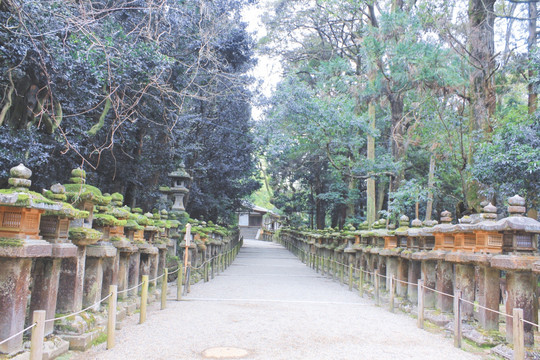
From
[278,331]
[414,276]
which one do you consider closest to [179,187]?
[414,276]

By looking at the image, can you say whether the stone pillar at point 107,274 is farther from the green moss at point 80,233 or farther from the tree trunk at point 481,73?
the tree trunk at point 481,73

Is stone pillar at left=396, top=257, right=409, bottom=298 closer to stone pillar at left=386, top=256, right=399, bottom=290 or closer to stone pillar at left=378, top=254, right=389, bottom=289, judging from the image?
stone pillar at left=386, top=256, right=399, bottom=290

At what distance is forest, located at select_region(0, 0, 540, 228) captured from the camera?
838 centimetres

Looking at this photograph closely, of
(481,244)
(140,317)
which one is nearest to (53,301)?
(140,317)

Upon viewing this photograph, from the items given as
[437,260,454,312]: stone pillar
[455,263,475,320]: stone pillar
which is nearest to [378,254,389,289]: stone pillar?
[437,260,454,312]: stone pillar

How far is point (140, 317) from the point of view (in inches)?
289

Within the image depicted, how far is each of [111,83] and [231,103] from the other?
11595mm

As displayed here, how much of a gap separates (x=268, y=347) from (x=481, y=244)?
11.2 ft

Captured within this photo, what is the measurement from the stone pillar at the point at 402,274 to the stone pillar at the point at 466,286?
268cm

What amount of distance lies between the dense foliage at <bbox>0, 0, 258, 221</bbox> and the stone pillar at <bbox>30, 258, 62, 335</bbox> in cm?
143

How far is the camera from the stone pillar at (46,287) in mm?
5219

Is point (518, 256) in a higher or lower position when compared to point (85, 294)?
higher

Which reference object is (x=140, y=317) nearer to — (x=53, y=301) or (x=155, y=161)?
(x=53, y=301)

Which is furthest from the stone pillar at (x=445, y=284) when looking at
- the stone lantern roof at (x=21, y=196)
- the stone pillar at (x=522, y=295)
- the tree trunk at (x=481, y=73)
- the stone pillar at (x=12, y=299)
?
the stone pillar at (x=12, y=299)
